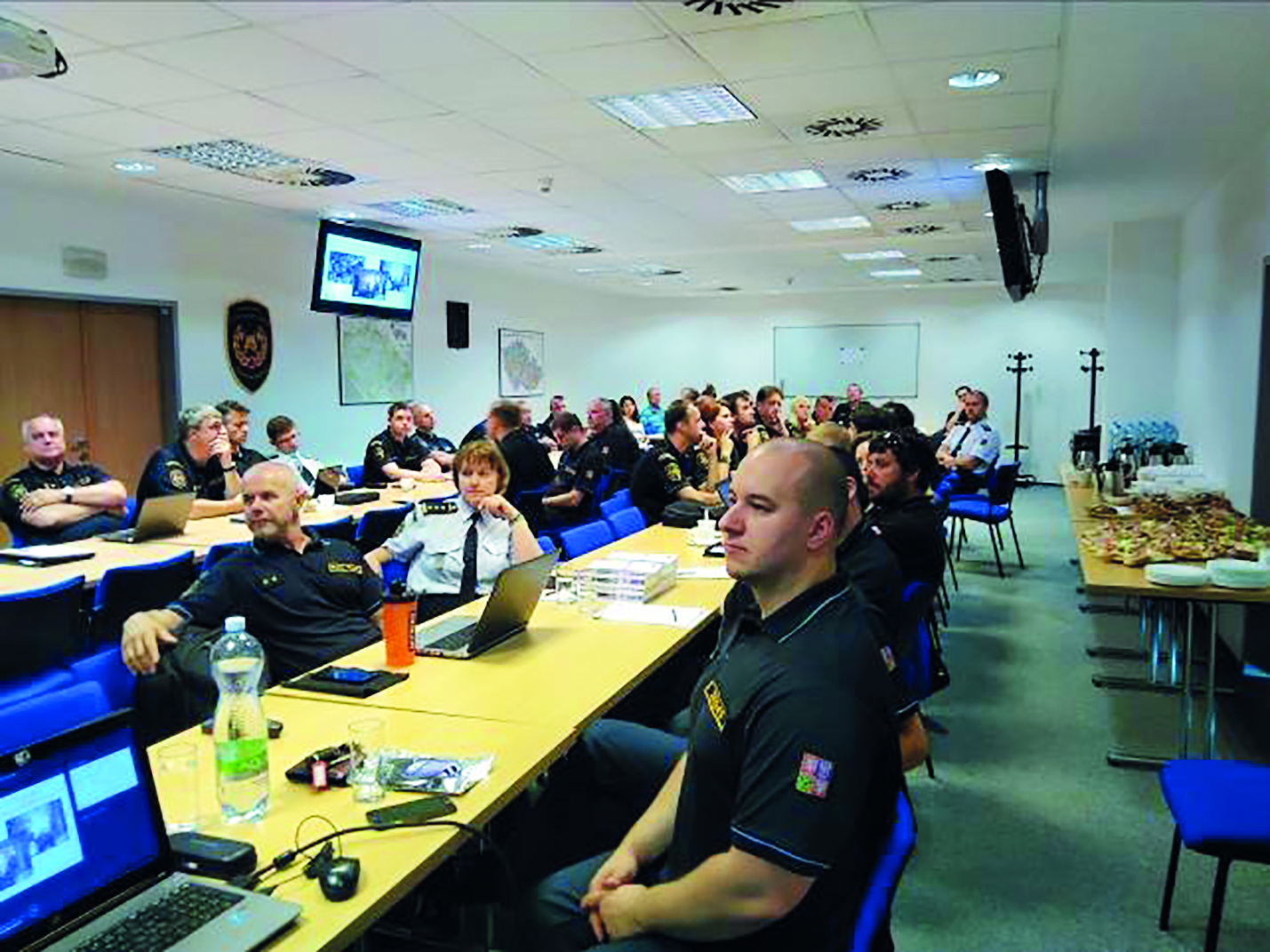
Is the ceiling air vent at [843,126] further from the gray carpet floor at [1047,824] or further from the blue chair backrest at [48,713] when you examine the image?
the blue chair backrest at [48,713]

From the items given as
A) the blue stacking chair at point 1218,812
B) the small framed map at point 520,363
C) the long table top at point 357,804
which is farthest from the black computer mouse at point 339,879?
the small framed map at point 520,363

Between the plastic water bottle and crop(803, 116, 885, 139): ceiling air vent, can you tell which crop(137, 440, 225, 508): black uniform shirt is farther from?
crop(803, 116, 885, 139): ceiling air vent

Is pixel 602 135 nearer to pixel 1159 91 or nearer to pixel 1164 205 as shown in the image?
pixel 1159 91

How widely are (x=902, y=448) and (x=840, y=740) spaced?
8.28ft

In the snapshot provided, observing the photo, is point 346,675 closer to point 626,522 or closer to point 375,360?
point 626,522

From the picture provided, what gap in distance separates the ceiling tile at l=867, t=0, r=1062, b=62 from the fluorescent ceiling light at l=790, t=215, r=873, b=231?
4.39m

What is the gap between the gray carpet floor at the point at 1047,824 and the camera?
2.88 m

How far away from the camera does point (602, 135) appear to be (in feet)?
18.0

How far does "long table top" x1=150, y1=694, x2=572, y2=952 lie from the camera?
1555 millimetres

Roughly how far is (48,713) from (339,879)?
94cm

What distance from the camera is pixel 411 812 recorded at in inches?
72.3

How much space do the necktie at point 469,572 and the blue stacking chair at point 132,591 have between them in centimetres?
136

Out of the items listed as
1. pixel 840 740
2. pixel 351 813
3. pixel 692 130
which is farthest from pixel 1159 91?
pixel 351 813

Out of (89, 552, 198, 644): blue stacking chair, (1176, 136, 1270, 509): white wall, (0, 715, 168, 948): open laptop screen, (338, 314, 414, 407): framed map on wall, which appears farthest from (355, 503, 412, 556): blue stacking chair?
(1176, 136, 1270, 509): white wall
